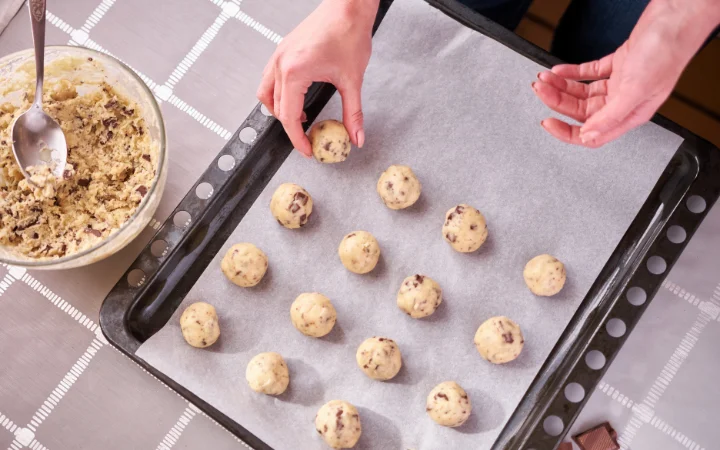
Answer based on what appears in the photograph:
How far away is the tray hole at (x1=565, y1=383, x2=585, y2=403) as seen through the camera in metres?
1.28

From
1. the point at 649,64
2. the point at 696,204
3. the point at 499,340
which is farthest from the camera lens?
the point at 696,204

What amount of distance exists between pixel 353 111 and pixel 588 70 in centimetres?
49

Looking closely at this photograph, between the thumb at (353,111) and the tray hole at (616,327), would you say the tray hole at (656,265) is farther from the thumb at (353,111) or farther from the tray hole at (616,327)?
the thumb at (353,111)

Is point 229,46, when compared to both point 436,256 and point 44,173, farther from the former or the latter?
point 436,256

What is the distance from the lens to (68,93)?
1394 millimetres

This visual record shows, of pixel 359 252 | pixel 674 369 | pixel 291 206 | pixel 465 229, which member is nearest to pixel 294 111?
pixel 291 206

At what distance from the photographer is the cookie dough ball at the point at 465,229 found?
1.32m

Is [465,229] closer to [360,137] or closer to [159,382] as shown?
[360,137]

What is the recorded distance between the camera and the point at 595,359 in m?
1.30

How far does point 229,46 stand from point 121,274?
59 cm

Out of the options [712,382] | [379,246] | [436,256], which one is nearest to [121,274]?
[379,246]

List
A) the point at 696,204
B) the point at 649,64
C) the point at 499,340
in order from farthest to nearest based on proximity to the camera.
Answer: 1. the point at 696,204
2. the point at 499,340
3. the point at 649,64

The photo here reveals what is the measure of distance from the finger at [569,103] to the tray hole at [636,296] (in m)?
0.37

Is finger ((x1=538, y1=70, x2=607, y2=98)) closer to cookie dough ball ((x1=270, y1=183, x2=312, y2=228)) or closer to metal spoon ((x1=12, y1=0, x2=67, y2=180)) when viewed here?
cookie dough ball ((x1=270, y1=183, x2=312, y2=228))
